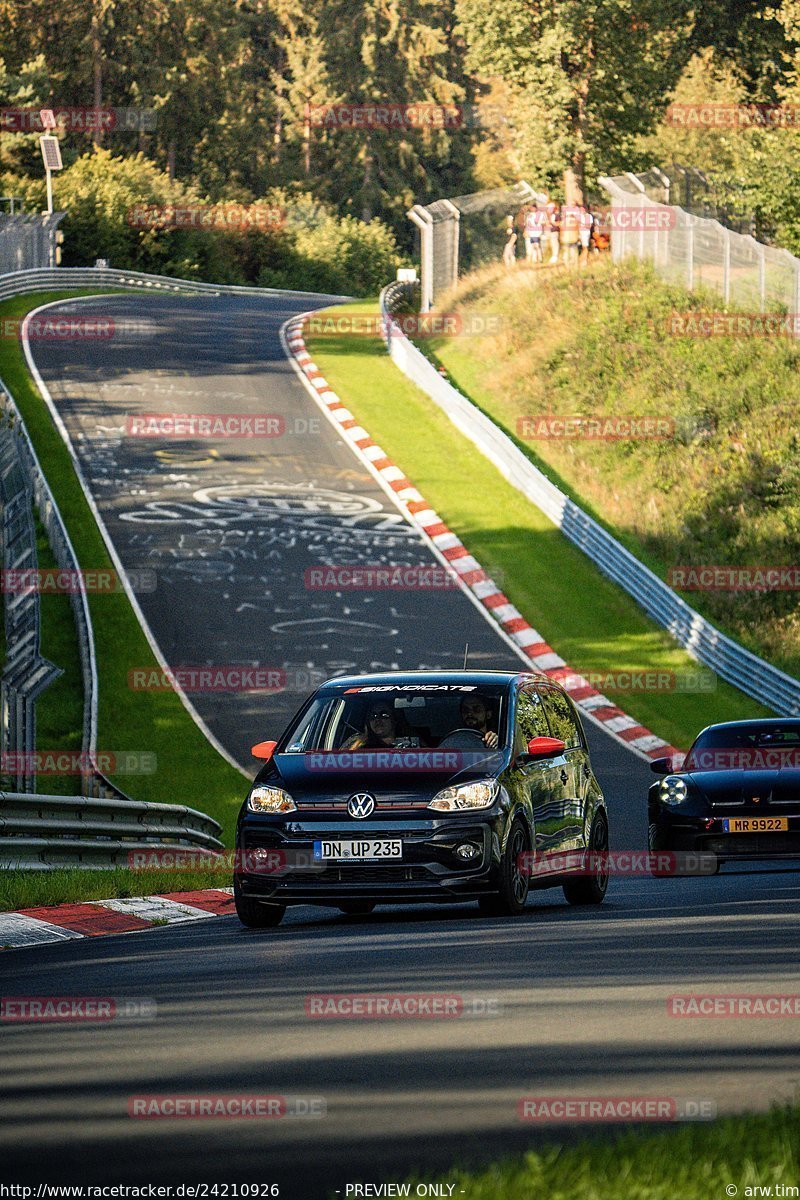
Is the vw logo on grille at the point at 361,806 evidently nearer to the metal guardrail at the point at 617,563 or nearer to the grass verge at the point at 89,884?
the grass verge at the point at 89,884

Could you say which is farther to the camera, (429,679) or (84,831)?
(84,831)

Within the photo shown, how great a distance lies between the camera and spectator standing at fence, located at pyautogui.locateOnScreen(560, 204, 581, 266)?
2010 inches

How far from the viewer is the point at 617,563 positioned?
1272 inches

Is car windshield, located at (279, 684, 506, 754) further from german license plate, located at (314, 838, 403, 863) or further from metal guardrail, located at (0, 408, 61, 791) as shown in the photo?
metal guardrail, located at (0, 408, 61, 791)

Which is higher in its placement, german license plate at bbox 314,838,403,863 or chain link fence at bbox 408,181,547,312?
german license plate at bbox 314,838,403,863

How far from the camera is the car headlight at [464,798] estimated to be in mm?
11586

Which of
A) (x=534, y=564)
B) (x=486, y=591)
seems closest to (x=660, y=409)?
(x=534, y=564)

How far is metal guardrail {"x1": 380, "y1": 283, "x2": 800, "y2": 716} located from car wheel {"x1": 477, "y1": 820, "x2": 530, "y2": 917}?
49.1 ft

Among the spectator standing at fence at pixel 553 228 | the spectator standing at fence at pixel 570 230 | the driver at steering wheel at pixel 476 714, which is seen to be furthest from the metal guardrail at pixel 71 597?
the spectator standing at fence at pixel 570 230

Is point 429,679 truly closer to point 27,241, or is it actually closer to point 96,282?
point 27,241

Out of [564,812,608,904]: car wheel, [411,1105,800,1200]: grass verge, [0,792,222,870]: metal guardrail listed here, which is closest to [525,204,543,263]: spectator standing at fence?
[0,792,222,870]: metal guardrail

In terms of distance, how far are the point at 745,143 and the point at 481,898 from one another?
4465cm

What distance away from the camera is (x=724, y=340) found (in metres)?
41.8

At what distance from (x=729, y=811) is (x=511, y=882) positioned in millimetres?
4668
